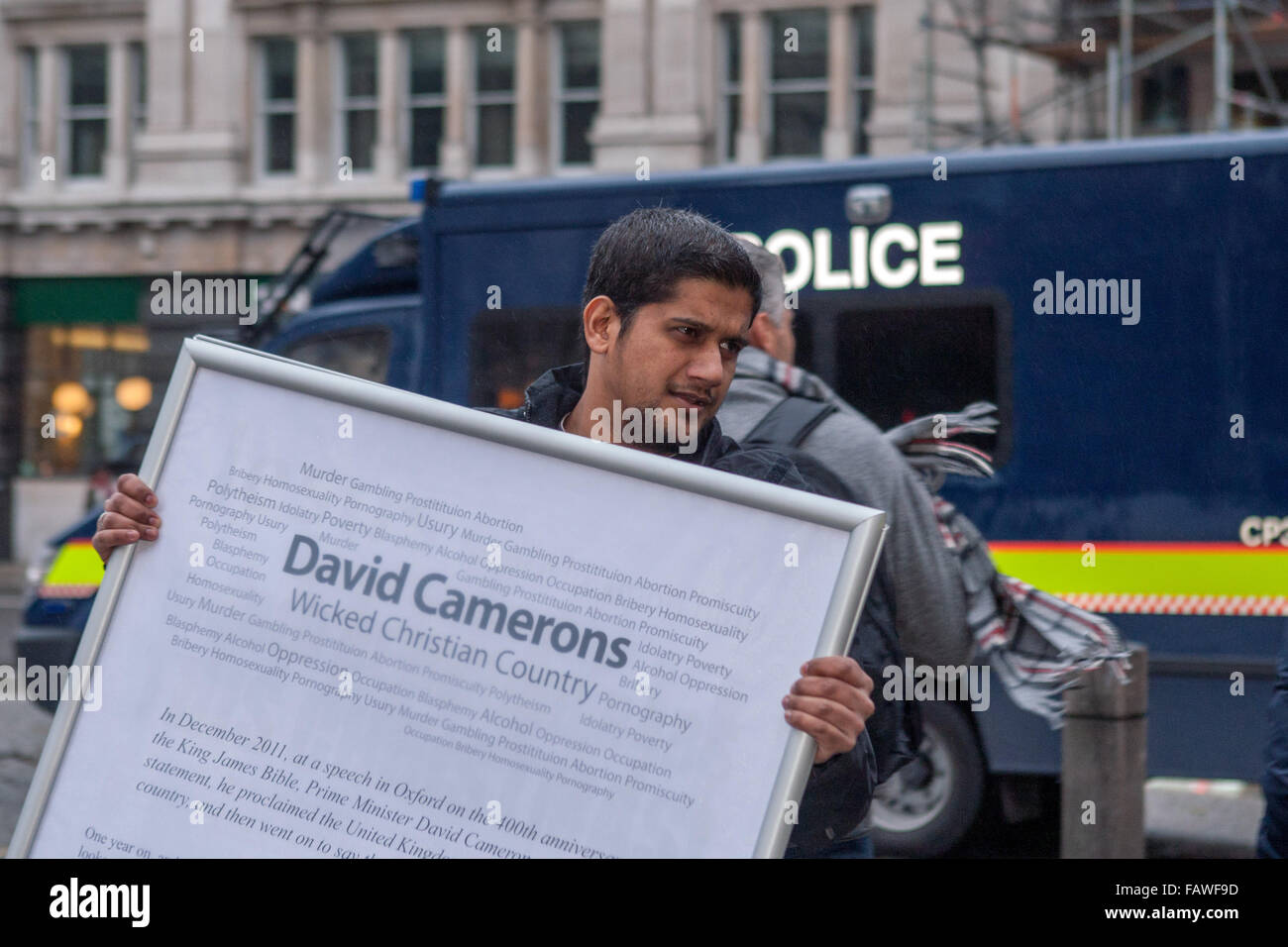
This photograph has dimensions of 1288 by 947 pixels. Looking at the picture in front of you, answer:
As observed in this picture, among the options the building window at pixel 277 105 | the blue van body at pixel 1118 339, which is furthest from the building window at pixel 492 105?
the blue van body at pixel 1118 339

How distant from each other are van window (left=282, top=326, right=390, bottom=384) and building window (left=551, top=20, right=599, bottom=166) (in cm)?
1397

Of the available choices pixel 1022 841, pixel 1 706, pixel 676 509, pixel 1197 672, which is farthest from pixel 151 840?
pixel 1 706

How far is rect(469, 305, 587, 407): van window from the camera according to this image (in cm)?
700

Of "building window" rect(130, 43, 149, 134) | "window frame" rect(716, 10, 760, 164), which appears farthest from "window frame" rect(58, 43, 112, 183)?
"window frame" rect(716, 10, 760, 164)

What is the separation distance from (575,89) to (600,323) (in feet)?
63.7

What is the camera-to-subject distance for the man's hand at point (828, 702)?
192 cm

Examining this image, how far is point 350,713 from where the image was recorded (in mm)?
2066

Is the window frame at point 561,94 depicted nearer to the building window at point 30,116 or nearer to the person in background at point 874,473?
the building window at point 30,116

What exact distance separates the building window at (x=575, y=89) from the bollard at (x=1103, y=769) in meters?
16.9

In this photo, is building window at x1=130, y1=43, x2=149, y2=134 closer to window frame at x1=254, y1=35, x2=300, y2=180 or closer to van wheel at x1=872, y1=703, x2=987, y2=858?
window frame at x1=254, y1=35, x2=300, y2=180

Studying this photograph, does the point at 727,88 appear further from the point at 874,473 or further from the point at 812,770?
the point at 812,770

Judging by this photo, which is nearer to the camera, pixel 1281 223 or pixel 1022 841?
pixel 1281 223

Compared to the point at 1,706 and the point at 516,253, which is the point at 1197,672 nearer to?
the point at 516,253

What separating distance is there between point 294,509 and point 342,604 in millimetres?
152
